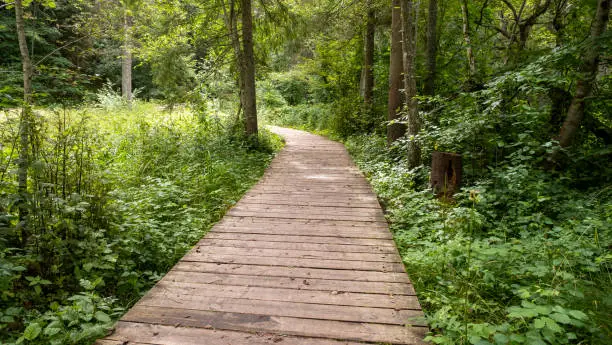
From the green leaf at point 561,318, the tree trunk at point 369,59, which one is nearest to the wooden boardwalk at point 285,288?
the green leaf at point 561,318

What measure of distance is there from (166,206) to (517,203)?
5.07m

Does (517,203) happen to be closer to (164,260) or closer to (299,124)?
(164,260)

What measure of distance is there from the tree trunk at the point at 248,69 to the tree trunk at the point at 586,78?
7812 mm

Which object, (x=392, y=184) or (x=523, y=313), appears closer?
(x=523, y=313)

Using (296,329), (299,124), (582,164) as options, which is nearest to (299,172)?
(582,164)

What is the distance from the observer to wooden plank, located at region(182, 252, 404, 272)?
3.73 metres

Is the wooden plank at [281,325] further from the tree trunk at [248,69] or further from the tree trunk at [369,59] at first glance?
the tree trunk at [369,59]

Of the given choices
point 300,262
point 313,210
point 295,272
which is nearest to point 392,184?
point 313,210

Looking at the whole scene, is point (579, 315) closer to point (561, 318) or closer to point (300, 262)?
point (561, 318)

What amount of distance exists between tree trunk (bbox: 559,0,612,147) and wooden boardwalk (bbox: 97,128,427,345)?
316 centimetres

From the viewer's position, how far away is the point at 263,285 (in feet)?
11.1

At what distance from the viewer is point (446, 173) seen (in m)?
5.68

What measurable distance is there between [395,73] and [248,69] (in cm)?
429

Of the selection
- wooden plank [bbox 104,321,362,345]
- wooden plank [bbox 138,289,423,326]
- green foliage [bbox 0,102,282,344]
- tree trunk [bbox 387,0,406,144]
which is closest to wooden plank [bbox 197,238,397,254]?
green foliage [bbox 0,102,282,344]
